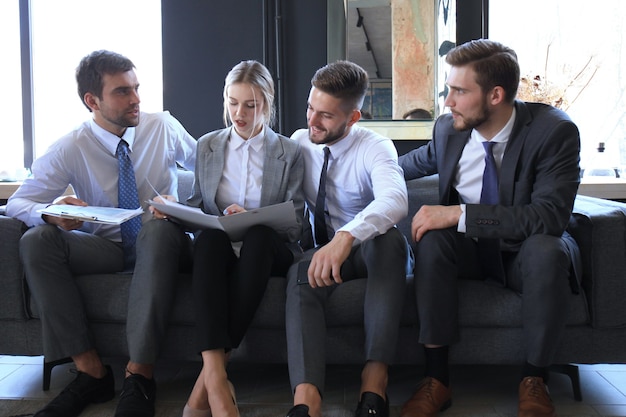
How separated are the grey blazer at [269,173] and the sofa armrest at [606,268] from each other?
93 cm

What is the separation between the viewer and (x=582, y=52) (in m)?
3.47

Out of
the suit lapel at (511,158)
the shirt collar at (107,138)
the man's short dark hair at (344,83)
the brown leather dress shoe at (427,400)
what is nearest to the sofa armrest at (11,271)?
the shirt collar at (107,138)

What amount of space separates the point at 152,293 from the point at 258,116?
0.74 m

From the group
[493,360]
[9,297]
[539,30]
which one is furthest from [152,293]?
[539,30]

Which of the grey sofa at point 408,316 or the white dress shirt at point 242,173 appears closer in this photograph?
the grey sofa at point 408,316

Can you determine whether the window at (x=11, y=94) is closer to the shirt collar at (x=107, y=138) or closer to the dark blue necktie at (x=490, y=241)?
the shirt collar at (x=107, y=138)

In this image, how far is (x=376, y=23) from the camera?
3.24 meters

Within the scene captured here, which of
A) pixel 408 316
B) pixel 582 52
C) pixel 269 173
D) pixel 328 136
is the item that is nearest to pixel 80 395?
pixel 269 173

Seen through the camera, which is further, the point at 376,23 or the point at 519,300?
the point at 376,23

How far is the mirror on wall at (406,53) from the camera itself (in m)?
3.23

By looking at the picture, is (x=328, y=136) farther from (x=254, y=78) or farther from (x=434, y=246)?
(x=434, y=246)

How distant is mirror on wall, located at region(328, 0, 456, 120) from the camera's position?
3.23 metres

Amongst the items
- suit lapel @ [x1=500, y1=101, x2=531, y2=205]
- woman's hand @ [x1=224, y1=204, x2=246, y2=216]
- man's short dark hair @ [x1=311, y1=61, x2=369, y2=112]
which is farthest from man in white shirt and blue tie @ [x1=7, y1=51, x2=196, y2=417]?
suit lapel @ [x1=500, y1=101, x2=531, y2=205]

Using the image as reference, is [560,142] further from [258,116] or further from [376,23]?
[376,23]
